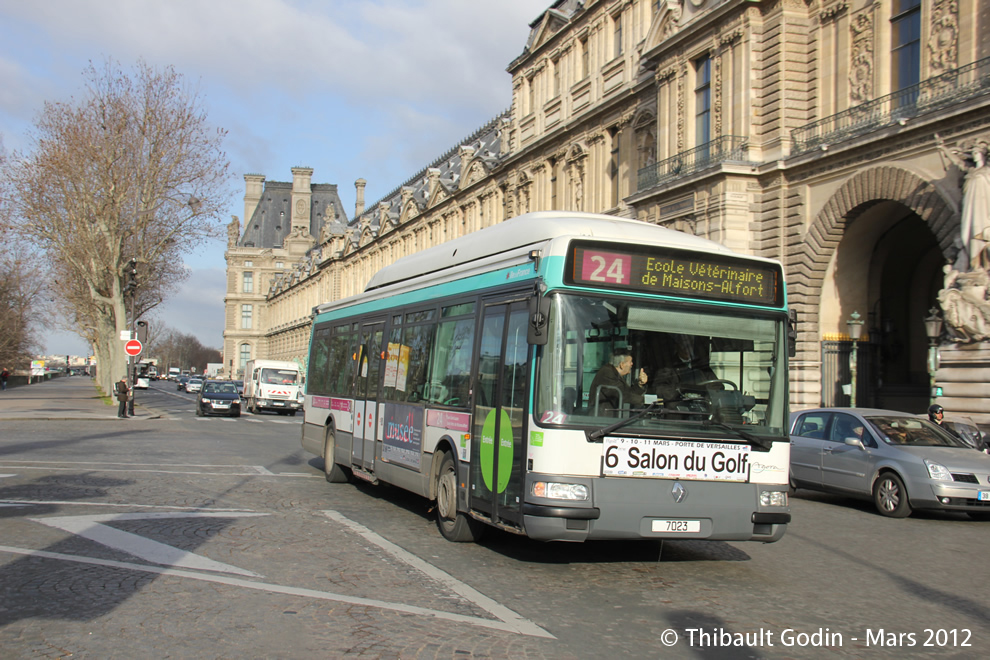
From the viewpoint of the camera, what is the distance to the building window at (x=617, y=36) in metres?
35.8

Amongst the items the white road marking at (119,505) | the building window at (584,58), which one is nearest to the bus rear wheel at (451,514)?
the white road marking at (119,505)

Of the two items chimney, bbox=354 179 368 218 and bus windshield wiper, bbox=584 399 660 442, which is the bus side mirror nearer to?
bus windshield wiper, bbox=584 399 660 442

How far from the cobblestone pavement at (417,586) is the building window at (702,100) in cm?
1859

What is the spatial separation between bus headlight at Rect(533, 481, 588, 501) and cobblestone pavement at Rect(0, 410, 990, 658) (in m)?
0.73

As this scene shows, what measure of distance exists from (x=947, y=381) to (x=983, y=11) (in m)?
8.38

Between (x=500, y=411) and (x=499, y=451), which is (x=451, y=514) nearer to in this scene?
(x=499, y=451)

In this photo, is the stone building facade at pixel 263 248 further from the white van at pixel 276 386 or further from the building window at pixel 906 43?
the building window at pixel 906 43

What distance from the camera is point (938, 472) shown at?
41.0ft

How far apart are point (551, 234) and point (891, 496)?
7.65m

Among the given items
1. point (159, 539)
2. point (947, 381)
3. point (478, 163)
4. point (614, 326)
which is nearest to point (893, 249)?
point (947, 381)

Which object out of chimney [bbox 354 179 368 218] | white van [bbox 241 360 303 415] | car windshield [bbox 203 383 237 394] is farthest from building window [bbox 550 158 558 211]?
chimney [bbox 354 179 368 218]

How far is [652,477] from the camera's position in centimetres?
762

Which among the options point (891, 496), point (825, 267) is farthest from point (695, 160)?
point (891, 496)

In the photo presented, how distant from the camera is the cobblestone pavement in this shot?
5676 millimetres
